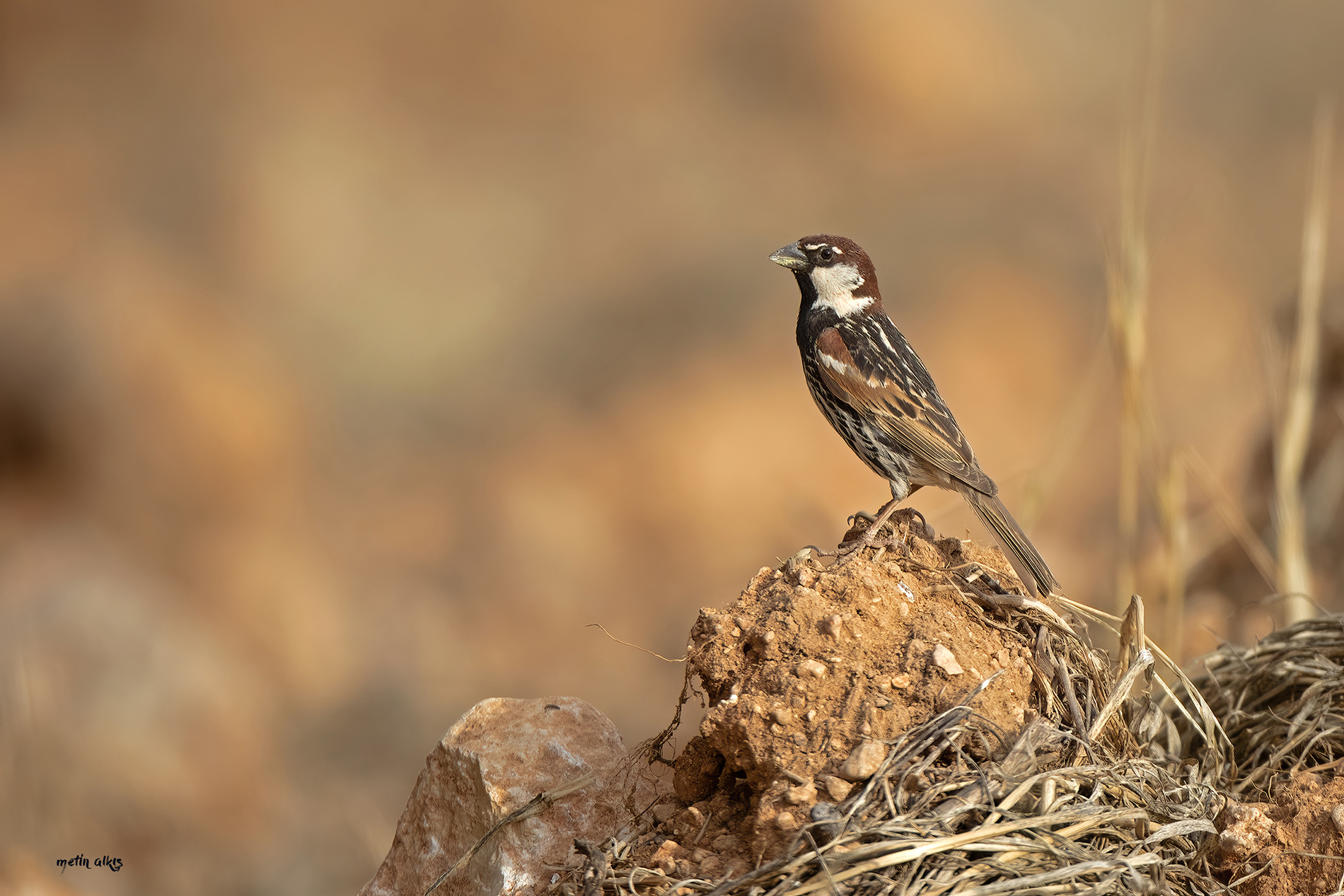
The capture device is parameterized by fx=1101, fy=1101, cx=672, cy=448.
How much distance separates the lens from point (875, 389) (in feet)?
14.2

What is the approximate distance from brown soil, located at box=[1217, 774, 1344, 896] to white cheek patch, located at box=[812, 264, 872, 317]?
251cm

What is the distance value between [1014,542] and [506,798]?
200 cm

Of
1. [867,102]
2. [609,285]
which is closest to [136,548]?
[609,285]

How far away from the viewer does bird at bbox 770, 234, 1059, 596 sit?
4.18 metres

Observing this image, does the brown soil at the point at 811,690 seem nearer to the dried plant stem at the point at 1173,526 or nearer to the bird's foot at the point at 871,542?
the bird's foot at the point at 871,542

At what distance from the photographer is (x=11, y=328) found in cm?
1343

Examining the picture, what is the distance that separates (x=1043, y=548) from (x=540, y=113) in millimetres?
12208

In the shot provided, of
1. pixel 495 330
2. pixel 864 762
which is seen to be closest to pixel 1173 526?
pixel 864 762

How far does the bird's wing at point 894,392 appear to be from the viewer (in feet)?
13.8

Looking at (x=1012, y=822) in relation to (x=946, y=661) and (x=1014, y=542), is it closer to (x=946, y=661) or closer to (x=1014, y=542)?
(x=946, y=661)

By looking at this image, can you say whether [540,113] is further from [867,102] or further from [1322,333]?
[1322,333]

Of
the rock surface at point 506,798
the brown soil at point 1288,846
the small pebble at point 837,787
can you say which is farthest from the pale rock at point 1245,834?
the rock surface at point 506,798

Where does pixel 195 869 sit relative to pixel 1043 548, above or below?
below

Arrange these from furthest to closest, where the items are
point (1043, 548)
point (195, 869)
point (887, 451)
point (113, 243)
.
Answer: point (113, 243), point (1043, 548), point (195, 869), point (887, 451)
